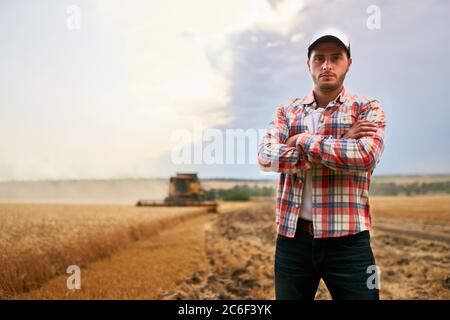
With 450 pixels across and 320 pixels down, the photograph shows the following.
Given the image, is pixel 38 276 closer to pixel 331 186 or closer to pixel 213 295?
pixel 213 295

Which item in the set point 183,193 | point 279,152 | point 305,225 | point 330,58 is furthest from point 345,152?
point 183,193

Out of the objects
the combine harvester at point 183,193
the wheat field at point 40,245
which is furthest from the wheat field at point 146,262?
the combine harvester at point 183,193

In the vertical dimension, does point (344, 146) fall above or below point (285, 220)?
above

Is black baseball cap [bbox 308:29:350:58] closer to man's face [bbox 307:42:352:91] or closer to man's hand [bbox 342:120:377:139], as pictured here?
man's face [bbox 307:42:352:91]

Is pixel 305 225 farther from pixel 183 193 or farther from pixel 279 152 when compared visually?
pixel 183 193

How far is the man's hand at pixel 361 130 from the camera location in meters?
2.23

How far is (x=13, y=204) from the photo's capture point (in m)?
6.41

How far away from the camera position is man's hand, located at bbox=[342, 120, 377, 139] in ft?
7.33

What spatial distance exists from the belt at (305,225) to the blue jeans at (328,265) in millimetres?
19

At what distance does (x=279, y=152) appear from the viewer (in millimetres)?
2303

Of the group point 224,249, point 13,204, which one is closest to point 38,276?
point 13,204

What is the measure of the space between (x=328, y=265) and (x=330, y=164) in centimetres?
58

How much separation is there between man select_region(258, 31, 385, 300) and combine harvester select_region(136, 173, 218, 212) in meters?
22.8

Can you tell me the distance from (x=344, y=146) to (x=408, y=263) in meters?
9.21
